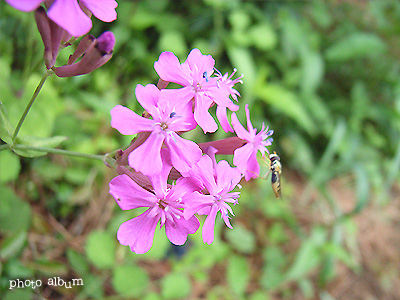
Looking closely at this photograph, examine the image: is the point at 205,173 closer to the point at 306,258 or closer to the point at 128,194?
the point at 128,194

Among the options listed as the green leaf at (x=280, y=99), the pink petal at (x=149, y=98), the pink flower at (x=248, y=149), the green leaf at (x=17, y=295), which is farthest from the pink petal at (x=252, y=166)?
the green leaf at (x=280, y=99)

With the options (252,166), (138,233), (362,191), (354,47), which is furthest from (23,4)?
(354,47)

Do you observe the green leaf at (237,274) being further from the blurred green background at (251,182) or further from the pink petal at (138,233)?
the pink petal at (138,233)

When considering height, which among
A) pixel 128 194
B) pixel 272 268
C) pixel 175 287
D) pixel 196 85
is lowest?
pixel 272 268

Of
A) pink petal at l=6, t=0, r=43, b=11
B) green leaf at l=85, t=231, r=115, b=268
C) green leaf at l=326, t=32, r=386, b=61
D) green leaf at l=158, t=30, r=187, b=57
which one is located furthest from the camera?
green leaf at l=326, t=32, r=386, b=61

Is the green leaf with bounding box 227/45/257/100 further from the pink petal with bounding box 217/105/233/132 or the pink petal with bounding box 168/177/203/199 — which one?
the pink petal with bounding box 168/177/203/199

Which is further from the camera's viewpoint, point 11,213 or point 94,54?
point 11,213

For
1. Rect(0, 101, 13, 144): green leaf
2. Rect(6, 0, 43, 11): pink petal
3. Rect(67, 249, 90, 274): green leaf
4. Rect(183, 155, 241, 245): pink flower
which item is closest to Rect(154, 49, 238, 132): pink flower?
Rect(183, 155, 241, 245): pink flower
